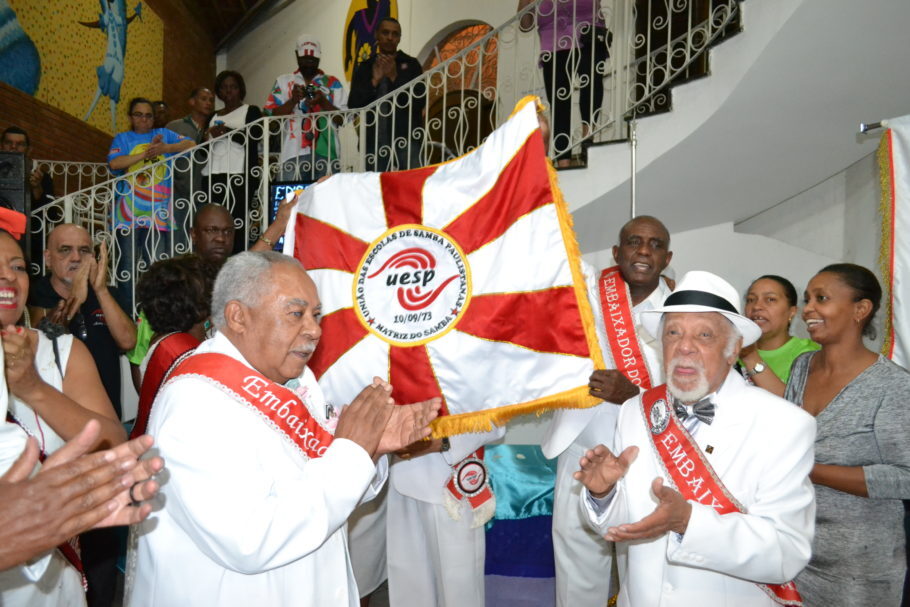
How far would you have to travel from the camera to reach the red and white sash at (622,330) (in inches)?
125

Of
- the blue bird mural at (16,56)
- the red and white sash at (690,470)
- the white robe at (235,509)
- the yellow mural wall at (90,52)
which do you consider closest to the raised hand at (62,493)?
the white robe at (235,509)

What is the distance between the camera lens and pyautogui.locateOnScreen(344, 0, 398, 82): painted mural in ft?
33.5

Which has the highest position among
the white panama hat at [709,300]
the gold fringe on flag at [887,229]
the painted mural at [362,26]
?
the painted mural at [362,26]

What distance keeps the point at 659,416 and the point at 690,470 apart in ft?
0.70

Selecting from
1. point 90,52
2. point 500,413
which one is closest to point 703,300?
point 500,413

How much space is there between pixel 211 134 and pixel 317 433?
526cm

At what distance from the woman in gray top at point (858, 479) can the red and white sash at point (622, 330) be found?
76 cm

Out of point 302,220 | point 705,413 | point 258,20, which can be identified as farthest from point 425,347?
point 258,20

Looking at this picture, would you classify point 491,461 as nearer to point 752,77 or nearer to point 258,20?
point 752,77

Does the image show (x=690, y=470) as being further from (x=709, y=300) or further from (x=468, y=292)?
(x=468, y=292)

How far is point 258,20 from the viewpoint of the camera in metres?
12.2

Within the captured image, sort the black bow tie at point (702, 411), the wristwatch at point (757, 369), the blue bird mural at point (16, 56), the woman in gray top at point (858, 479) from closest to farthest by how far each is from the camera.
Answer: the black bow tie at point (702, 411) < the woman in gray top at point (858, 479) < the wristwatch at point (757, 369) < the blue bird mural at point (16, 56)

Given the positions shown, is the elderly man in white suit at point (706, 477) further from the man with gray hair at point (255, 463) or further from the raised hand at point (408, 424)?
the man with gray hair at point (255, 463)

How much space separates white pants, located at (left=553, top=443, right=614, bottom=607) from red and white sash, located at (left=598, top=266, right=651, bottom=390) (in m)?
0.44
